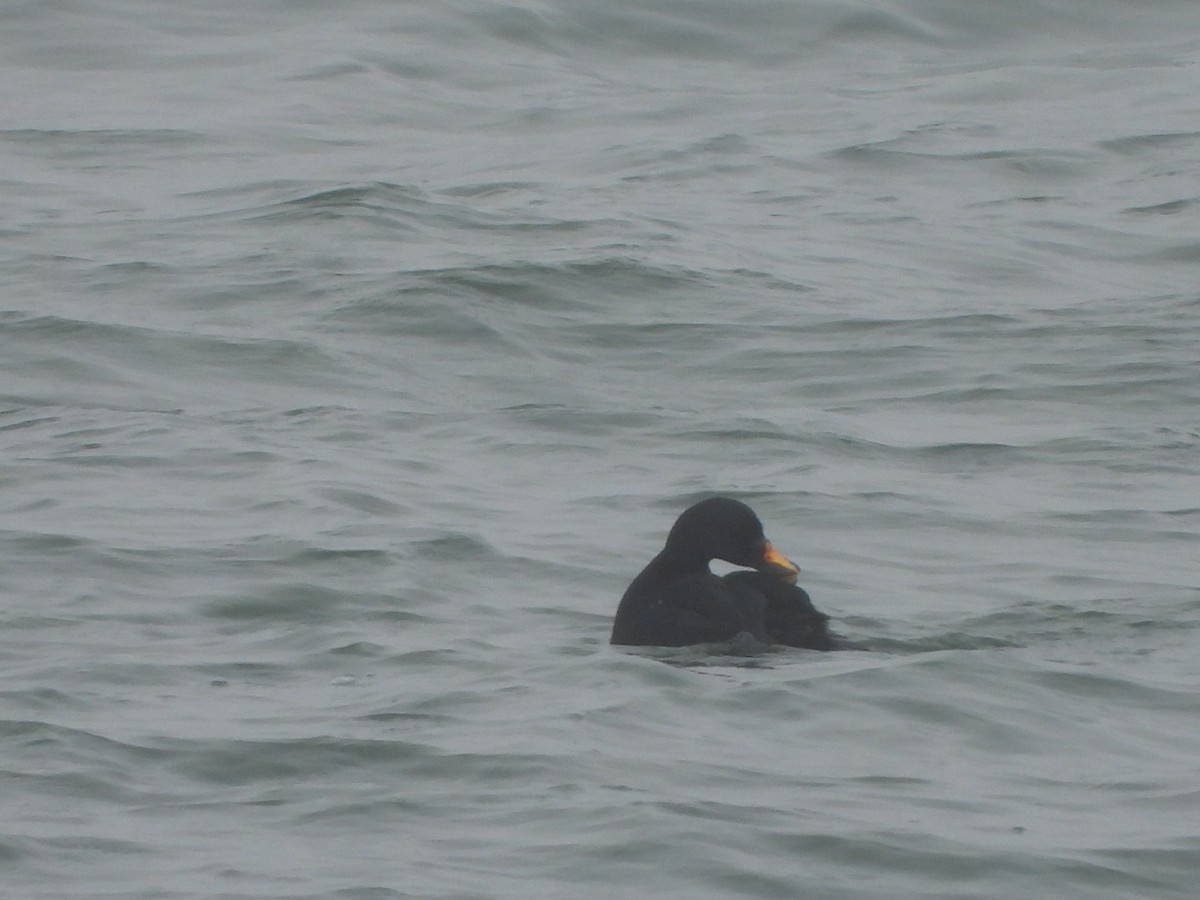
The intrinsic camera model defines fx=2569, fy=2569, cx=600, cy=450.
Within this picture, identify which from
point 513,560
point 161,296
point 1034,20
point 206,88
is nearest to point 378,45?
point 206,88

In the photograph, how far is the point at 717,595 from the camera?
8.68 metres

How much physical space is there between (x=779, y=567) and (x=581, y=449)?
2988mm

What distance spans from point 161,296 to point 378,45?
9.42 metres

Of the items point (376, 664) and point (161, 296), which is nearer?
point (376, 664)

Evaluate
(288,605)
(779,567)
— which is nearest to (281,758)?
(288,605)

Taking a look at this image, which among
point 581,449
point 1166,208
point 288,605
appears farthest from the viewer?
point 1166,208

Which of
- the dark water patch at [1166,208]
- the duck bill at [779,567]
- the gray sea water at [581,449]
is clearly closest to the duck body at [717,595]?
the duck bill at [779,567]

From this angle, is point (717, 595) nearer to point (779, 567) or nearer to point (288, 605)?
point (779, 567)

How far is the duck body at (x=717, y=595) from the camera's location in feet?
28.0

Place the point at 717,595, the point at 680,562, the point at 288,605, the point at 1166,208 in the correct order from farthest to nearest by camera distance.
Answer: the point at 1166,208 < the point at 288,605 < the point at 680,562 < the point at 717,595

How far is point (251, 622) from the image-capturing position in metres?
8.84

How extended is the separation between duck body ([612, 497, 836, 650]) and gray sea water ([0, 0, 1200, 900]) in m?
0.21

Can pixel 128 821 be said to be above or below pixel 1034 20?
below

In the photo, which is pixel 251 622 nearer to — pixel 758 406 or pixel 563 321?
pixel 758 406
